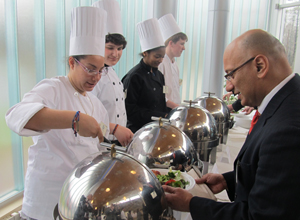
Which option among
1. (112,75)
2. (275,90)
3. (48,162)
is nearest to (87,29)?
(112,75)

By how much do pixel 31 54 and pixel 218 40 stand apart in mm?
3222

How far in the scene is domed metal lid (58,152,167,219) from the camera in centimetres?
45

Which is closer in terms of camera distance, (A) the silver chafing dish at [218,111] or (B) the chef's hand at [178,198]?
(B) the chef's hand at [178,198]

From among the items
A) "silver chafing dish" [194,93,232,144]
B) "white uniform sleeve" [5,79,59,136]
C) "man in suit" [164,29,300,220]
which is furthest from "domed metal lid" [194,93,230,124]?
"white uniform sleeve" [5,79,59,136]

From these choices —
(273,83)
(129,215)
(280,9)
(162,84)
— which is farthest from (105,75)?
(280,9)

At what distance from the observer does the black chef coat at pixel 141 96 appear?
1.70 meters

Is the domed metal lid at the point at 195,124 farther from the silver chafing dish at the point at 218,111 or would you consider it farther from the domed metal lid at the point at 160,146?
the silver chafing dish at the point at 218,111

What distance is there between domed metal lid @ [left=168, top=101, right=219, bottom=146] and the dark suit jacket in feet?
1.18

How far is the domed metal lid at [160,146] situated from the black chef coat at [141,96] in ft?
2.59

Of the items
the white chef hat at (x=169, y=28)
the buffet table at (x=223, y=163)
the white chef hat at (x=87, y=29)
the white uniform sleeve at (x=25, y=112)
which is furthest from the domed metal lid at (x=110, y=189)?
the white chef hat at (x=169, y=28)

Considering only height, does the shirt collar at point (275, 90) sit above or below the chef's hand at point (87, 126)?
above

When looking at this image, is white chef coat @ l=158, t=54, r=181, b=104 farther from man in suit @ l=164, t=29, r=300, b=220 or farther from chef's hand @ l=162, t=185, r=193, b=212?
chef's hand @ l=162, t=185, r=193, b=212

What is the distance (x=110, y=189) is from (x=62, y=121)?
14.9 inches

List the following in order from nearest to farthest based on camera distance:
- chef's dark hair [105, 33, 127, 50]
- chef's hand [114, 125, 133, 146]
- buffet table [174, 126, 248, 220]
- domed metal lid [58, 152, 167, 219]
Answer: domed metal lid [58, 152, 167, 219] → buffet table [174, 126, 248, 220] → chef's hand [114, 125, 133, 146] → chef's dark hair [105, 33, 127, 50]
